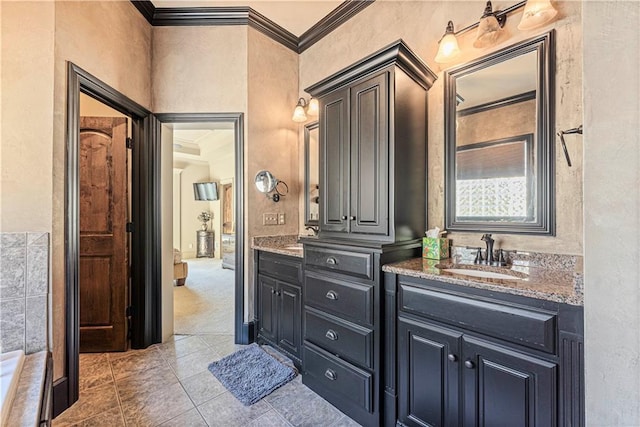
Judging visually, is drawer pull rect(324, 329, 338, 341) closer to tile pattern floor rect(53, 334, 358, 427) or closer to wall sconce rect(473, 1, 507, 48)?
tile pattern floor rect(53, 334, 358, 427)

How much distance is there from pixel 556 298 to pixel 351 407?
1.30 meters

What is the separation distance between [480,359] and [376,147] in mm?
1243

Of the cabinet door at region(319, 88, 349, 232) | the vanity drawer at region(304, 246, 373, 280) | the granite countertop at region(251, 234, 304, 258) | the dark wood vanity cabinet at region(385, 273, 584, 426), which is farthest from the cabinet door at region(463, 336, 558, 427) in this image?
the granite countertop at region(251, 234, 304, 258)

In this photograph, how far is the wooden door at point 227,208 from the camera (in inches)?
291

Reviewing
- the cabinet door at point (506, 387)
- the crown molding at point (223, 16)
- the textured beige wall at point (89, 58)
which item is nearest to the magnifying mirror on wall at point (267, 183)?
the textured beige wall at point (89, 58)

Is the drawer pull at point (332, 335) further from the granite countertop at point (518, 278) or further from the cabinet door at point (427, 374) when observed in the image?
the granite countertop at point (518, 278)

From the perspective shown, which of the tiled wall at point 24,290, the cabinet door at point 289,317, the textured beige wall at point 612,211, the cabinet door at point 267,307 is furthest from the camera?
the cabinet door at point 267,307

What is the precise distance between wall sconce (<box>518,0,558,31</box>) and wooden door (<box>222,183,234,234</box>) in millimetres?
6829

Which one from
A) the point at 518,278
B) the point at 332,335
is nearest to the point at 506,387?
the point at 518,278

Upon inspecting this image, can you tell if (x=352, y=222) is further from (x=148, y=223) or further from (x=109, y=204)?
(x=109, y=204)

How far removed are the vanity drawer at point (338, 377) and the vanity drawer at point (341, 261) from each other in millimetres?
579

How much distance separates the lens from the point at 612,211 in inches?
30.9

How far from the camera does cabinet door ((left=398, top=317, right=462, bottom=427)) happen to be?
1.30 metres

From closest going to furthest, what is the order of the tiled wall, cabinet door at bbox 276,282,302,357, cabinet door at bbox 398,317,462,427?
1. cabinet door at bbox 398,317,462,427
2. the tiled wall
3. cabinet door at bbox 276,282,302,357
